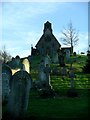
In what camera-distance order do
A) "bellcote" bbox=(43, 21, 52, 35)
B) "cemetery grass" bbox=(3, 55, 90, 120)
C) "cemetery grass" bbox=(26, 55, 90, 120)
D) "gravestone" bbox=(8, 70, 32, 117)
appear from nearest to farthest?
"gravestone" bbox=(8, 70, 32, 117), "cemetery grass" bbox=(3, 55, 90, 120), "cemetery grass" bbox=(26, 55, 90, 120), "bellcote" bbox=(43, 21, 52, 35)

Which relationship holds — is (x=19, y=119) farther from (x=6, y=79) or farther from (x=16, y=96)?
(x=6, y=79)

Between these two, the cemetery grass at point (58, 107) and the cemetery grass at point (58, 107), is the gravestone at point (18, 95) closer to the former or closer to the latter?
the cemetery grass at point (58, 107)

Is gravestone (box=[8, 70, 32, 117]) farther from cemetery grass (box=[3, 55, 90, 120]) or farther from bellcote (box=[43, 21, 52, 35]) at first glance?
bellcote (box=[43, 21, 52, 35])

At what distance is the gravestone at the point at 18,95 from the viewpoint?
10602mm

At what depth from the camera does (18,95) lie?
10.8m

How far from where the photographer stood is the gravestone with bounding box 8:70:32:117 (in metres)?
10.6

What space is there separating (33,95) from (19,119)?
282 inches

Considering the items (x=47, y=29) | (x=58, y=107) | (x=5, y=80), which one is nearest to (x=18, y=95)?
(x=58, y=107)

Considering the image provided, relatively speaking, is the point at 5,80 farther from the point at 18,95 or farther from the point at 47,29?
the point at 47,29

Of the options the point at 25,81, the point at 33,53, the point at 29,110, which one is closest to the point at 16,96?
the point at 25,81

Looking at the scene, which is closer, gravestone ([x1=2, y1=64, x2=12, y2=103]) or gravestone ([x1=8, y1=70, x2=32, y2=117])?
gravestone ([x1=8, y1=70, x2=32, y2=117])

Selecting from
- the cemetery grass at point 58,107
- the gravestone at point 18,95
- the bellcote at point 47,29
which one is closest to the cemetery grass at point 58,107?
the cemetery grass at point 58,107

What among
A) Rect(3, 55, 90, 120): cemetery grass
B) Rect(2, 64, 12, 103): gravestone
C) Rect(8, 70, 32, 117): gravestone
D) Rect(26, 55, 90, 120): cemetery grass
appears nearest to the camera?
Rect(8, 70, 32, 117): gravestone

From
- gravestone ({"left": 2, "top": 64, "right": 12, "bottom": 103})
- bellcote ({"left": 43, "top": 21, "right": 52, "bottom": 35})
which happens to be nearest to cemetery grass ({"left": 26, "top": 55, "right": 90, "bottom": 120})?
gravestone ({"left": 2, "top": 64, "right": 12, "bottom": 103})
